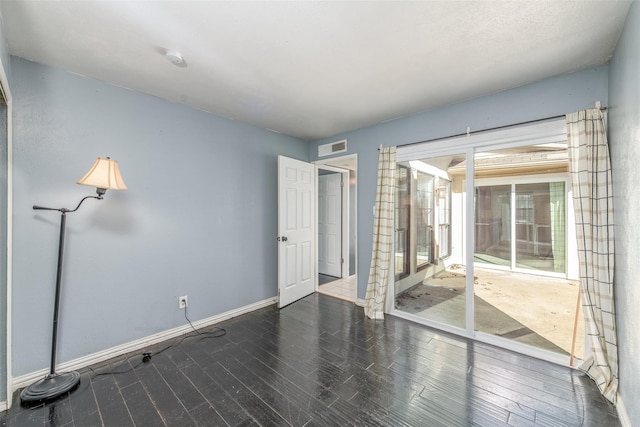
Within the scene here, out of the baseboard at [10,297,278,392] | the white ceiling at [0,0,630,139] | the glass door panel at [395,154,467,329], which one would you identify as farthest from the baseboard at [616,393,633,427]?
the baseboard at [10,297,278,392]

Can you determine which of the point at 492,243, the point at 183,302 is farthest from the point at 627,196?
the point at 183,302

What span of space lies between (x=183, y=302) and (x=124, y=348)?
59 cm

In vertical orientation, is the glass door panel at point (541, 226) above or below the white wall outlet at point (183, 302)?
above

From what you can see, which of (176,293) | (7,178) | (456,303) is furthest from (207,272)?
(456,303)

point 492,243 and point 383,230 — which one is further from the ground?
point 383,230

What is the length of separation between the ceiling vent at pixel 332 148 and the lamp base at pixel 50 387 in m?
3.56

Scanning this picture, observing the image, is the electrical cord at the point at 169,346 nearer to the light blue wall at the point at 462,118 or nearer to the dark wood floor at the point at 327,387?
the dark wood floor at the point at 327,387

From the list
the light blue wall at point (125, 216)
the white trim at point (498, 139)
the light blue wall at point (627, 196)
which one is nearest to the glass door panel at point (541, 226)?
the white trim at point (498, 139)

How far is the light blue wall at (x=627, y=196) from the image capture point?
1349 millimetres

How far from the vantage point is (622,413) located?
1577 mm

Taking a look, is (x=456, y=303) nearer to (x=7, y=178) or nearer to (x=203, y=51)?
(x=203, y=51)

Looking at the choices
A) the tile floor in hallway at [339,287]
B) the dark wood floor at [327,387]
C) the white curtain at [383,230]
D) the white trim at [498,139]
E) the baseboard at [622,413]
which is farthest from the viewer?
the tile floor in hallway at [339,287]

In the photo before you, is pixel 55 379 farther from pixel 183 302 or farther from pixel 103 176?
pixel 103 176

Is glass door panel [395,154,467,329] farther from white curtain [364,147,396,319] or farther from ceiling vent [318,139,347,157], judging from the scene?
ceiling vent [318,139,347,157]
